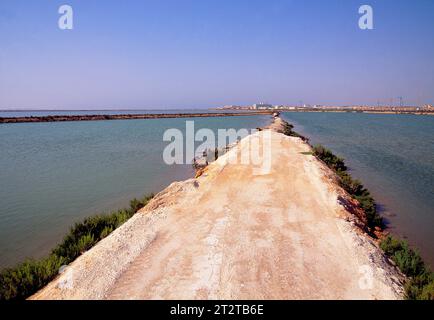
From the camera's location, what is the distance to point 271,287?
18.1 feet

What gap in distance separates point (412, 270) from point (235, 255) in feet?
13.8

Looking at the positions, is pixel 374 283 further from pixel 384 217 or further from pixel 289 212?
pixel 384 217

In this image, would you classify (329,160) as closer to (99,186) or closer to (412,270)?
(412,270)

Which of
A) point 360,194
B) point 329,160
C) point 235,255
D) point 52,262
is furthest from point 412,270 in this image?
point 329,160

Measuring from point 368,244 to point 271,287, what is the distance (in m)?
3.47

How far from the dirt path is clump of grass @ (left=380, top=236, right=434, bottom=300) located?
29cm

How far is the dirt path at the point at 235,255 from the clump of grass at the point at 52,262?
48 cm

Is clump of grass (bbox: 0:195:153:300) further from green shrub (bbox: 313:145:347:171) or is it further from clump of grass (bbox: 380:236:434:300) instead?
green shrub (bbox: 313:145:347:171)

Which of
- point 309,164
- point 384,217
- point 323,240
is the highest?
point 309,164

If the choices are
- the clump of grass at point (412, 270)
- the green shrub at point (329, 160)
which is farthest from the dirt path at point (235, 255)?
the green shrub at point (329, 160)

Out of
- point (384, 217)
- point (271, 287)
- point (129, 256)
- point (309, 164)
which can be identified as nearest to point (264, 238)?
point (271, 287)

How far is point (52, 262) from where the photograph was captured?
22.4 ft

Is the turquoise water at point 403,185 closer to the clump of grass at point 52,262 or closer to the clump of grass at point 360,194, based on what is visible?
the clump of grass at point 360,194

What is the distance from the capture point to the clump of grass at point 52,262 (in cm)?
596
